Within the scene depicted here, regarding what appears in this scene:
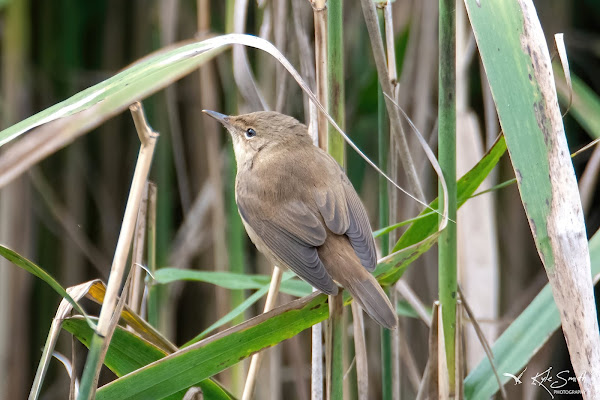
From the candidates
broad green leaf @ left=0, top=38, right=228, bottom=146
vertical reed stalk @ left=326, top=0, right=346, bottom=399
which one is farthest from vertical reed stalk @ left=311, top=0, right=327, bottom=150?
broad green leaf @ left=0, top=38, right=228, bottom=146

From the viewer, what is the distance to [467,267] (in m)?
2.29

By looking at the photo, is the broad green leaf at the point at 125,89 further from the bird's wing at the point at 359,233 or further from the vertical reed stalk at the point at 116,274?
the bird's wing at the point at 359,233

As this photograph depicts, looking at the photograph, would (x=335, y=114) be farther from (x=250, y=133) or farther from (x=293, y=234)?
(x=250, y=133)

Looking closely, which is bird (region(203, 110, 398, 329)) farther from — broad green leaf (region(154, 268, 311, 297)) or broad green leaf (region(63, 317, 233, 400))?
broad green leaf (region(63, 317, 233, 400))

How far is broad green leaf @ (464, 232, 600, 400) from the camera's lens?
4.78 feet

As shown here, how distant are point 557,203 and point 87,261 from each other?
227 cm

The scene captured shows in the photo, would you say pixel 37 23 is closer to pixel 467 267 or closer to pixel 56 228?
pixel 56 228

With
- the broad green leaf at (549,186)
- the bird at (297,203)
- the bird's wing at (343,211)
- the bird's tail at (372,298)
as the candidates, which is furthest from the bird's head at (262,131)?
the broad green leaf at (549,186)

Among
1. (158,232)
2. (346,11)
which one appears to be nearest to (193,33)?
(346,11)

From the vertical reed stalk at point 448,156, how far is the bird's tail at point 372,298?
0.47 ft

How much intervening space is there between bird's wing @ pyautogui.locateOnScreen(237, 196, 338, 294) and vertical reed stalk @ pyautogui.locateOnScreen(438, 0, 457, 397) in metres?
0.31

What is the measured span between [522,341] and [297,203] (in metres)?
0.73

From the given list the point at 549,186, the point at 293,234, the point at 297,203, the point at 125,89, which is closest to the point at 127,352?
the point at 125,89

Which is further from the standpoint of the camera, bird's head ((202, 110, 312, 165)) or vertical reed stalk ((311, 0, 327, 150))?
bird's head ((202, 110, 312, 165))
